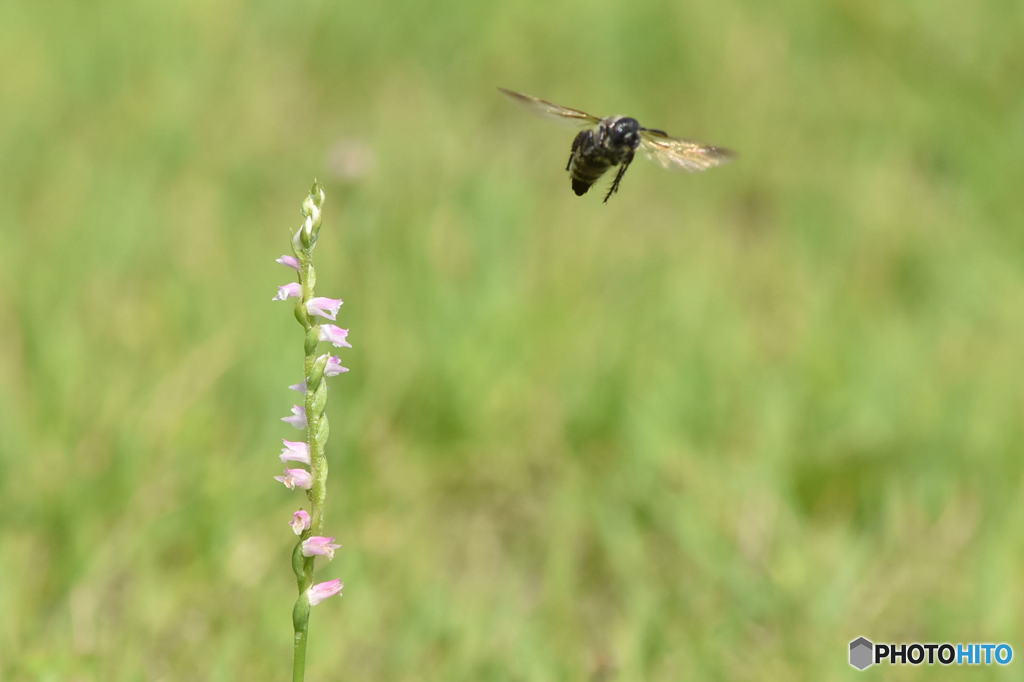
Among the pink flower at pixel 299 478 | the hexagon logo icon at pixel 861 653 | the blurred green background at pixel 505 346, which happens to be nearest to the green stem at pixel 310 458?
the pink flower at pixel 299 478

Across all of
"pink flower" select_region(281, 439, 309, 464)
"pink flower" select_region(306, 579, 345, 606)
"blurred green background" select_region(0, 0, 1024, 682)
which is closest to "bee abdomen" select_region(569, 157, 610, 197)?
"pink flower" select_region(281, 439, 309, 464)

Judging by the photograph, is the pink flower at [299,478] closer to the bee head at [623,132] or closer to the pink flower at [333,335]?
the pink flower at [333,335]

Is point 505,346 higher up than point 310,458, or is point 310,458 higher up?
point 505,346

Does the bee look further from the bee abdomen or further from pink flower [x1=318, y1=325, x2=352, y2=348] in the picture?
pink flower [x1=318, y1=325, x2=352, y2=348]

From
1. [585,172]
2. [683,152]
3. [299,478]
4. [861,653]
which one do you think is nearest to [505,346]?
[861,653]

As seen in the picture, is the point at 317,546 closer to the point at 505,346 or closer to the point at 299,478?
the point at 299,478

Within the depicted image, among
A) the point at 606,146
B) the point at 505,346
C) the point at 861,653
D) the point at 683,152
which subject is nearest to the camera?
the point at 683,152
